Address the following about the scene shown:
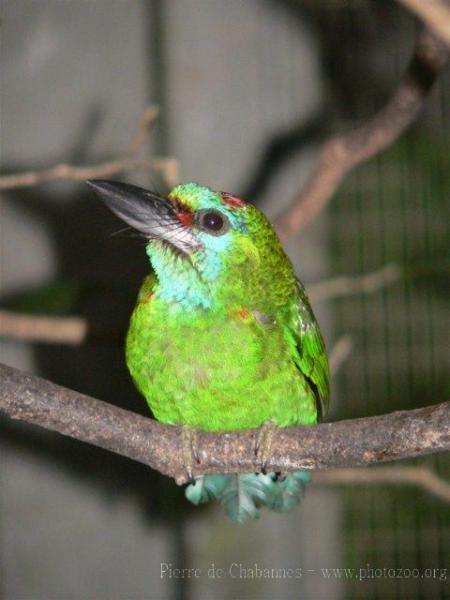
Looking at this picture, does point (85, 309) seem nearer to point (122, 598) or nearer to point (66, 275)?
point (66, 275)

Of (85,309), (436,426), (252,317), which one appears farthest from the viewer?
(85,309)

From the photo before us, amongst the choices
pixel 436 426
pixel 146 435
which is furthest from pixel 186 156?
pixel 436 426

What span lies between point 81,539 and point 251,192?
50.4 inches

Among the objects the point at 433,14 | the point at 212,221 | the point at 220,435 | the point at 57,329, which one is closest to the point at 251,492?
the point at 220,435

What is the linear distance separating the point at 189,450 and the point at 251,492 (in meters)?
0.34

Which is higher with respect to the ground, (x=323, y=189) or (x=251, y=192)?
(x=251, y=192)

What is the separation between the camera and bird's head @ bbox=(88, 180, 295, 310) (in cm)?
136

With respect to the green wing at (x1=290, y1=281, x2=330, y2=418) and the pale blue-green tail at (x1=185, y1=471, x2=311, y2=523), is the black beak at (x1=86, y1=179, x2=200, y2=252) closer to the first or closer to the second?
the green wing at (x1=290, y1=281, x2=330, y2=418)

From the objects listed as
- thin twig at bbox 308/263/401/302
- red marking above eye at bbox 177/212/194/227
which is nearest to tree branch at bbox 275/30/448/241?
thin twig at bbox 308/263/401/302

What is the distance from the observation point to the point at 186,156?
8.34 ft

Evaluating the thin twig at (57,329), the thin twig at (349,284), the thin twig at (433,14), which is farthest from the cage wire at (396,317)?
the thin twig at (433,14)

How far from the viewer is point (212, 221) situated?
141 centimetres

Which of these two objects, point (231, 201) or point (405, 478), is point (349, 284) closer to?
point (405, 478)

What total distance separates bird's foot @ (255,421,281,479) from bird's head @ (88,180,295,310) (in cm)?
26
